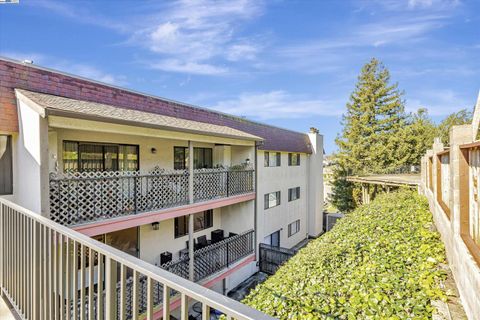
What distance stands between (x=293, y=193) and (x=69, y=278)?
18534 mm

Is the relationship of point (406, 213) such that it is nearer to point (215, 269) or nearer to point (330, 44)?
point (215, 269)

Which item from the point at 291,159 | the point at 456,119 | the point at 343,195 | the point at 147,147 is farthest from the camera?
the point at 456,119

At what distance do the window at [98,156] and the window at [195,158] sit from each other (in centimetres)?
191

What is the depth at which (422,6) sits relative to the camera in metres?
13.4

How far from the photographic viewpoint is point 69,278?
7.25 feet

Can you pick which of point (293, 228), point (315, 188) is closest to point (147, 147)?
point (293, 228)

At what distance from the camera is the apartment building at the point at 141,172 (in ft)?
20.5

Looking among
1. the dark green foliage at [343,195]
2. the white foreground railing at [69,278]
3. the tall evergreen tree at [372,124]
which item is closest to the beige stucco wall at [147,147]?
the white foreground railing at [69,278]

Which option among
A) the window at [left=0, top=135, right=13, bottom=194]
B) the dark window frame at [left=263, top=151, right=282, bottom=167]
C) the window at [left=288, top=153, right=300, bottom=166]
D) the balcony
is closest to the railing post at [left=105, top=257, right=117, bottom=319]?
the balcony

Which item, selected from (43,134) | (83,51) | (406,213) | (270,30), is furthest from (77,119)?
(270,30)

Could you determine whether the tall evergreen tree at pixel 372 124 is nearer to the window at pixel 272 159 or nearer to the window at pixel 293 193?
the window at pixel 293 193

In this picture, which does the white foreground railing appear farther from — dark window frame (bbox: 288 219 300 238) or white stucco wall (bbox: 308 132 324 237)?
white stucco wall (bbox: 308 132 324 237)

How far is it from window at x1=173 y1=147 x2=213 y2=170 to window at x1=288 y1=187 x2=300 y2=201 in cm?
805

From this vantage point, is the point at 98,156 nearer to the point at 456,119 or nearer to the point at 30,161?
the point at 30,161
